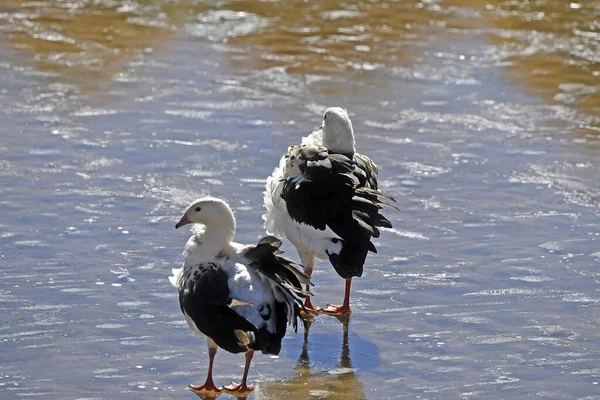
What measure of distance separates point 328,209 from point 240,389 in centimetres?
156

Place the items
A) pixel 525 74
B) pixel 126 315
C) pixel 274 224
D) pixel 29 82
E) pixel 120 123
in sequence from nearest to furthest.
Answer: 1. pixel 126 315
2. pixel 274 224
3. pixel 120 123
4. pixel 29 82
5. pixel 525 74

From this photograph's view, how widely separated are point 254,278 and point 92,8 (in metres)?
12.0

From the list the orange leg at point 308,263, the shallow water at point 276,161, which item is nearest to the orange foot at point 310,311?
the orange leg at point 308,263

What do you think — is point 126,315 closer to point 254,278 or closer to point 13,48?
point 254,278

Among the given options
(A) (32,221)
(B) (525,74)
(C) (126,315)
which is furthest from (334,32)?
(C) (126,315)

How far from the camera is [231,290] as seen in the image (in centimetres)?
684

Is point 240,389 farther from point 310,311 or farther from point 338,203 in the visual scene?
point 338,203

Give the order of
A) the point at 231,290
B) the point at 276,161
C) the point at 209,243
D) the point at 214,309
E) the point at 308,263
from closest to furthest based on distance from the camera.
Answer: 1. the point at 214,309
2. the point at 231,290
3. the point at 209,243
4. the point at 308,263
5. the point at 276,161

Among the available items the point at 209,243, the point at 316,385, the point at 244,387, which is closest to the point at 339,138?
the point at 209,243

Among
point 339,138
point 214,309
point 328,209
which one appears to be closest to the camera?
point 214,309

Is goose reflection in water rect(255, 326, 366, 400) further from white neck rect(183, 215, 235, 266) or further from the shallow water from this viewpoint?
white neck rect(183, 215, 235, 266)

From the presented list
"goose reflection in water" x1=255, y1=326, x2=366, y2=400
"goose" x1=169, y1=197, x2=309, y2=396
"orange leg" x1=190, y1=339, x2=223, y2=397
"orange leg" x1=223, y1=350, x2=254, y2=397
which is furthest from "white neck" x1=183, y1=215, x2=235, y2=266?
"goose reflection in water" x1=255, y1=326, x2=366, y2=400

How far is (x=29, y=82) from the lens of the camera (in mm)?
14016

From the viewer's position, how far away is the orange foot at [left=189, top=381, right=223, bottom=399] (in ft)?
22.8
